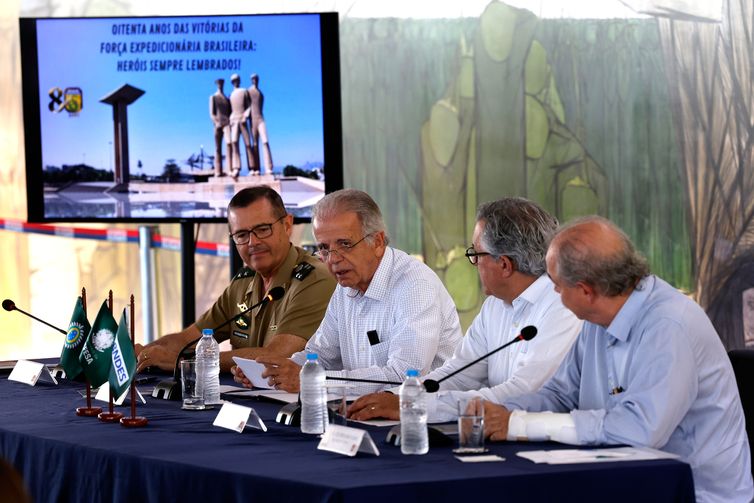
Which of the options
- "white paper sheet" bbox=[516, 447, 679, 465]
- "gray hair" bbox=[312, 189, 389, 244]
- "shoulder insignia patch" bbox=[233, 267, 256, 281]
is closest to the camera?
"white paper sheet" bbox=[516, 447, 679, 465]

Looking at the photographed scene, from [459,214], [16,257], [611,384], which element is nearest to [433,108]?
[459,214]

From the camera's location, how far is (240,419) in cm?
284

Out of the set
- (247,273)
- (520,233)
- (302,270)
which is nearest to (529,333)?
(520,233)

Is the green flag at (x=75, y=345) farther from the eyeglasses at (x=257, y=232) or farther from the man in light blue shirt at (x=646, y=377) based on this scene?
the man in light blue shirt at (x=646, y=377)

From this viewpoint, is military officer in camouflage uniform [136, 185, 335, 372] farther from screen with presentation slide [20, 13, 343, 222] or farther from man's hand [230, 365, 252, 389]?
screen with presentation slide [20, 13, 343, 222]

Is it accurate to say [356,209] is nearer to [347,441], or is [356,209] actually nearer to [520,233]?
[520,233]

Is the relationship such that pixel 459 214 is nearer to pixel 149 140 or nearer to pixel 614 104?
pixel 614 104

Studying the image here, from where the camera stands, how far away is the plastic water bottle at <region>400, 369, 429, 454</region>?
2443 millimetres

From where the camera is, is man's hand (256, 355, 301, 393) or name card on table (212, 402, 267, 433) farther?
man's hand (256, 355, 301, 393)

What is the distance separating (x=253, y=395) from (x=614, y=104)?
156 inches

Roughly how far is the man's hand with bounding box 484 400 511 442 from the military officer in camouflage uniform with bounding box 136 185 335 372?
1715mm

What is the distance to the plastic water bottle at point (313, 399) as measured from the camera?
9.16 ft

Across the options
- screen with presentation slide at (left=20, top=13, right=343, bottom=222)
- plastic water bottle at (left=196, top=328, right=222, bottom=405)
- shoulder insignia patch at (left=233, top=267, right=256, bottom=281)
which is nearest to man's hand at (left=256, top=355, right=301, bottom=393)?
plastic water bottle at (left=196, top=328, right=222, bottom=405)

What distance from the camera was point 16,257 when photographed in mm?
6859
